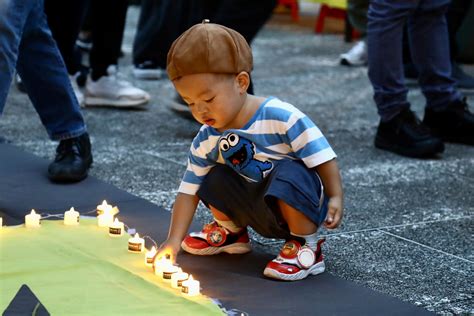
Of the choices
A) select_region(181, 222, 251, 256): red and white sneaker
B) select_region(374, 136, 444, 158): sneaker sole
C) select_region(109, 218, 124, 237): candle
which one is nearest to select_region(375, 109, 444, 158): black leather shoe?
select_region(374, 136, 444, 158): sneaker sole

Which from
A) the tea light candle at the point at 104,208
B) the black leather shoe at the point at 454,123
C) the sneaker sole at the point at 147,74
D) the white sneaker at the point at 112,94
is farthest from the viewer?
the sneaker sole at the point at 147,74

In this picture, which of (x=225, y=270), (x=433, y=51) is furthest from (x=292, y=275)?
(x=433, y=51)

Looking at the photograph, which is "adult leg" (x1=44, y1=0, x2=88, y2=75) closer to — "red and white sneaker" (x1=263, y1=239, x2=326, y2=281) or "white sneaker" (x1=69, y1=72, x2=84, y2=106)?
"white sneaker" (x1=69, y1=72, x2=84, y2=106)

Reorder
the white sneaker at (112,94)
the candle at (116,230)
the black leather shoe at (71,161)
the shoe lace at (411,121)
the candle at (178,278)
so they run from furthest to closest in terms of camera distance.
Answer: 1. the white sneaker at (112,94)
2. the shoe lace at (411,121)
3. the black leather shoe at (71,161)
4. the candle at (116,230)
5. the candle at (178,278)

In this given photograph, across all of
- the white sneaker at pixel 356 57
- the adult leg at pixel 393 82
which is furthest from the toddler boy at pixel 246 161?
the white sneaker at pixel 356 57

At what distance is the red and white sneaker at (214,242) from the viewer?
8.05 feet

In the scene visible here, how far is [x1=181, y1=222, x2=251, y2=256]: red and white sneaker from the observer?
245 cm

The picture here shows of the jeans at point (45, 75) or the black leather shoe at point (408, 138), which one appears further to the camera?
the black leather shoe at point (408, 138)

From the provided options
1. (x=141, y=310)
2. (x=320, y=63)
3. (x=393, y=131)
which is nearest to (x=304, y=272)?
(x=141, y=310)

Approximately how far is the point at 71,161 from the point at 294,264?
1.09 meters

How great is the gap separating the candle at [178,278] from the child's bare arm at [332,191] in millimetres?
348

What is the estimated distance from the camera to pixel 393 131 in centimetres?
374

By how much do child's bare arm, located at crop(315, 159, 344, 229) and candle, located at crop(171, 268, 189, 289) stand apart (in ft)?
1.14

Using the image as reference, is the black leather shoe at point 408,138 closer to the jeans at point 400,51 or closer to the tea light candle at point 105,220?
the jeans at point 400,51
